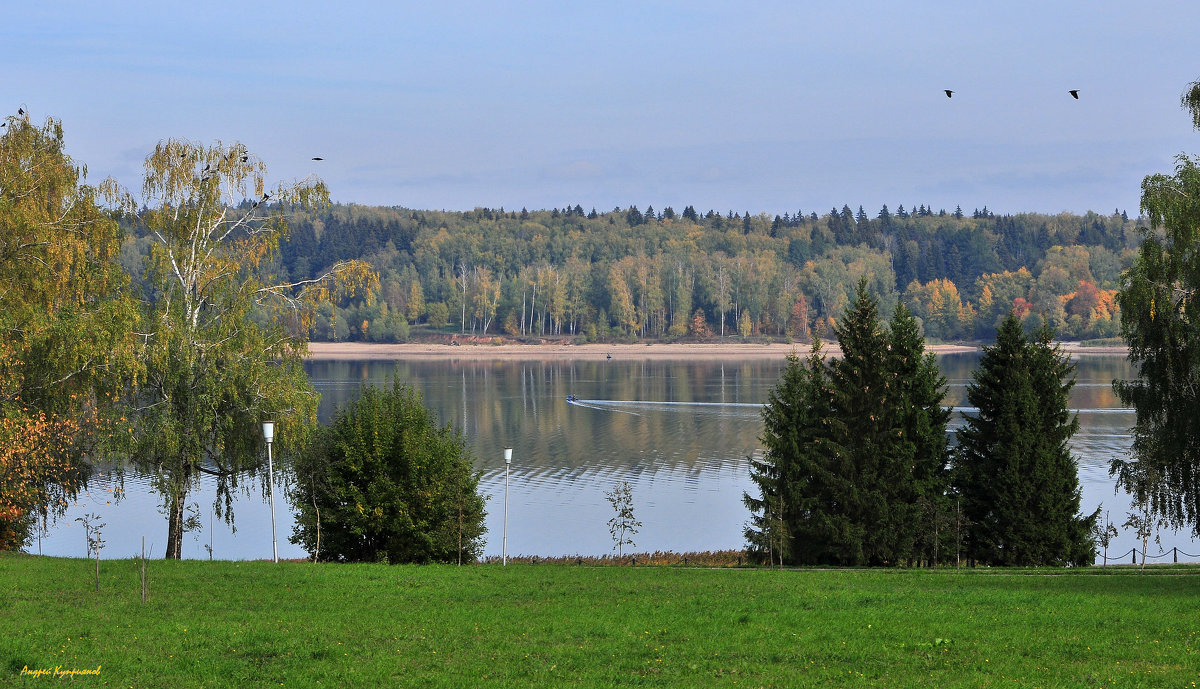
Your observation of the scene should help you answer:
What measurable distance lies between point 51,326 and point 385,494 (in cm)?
920

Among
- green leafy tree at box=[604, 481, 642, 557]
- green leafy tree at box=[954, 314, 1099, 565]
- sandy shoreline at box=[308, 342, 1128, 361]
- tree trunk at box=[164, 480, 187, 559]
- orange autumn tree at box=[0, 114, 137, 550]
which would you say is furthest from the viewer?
sandy shoreline at box=[308, 342, 1128, 361]

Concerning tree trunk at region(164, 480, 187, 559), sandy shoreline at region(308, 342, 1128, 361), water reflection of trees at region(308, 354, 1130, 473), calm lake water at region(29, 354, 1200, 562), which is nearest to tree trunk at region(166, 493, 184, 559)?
tree trunk at region(164, 480, 187, 559)

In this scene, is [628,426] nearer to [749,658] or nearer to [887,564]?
[887,564]

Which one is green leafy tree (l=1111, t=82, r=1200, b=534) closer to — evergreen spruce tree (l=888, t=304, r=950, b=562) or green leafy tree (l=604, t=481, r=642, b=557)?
evergreen spruce tree (l=888, t=304, r=950, b=562)

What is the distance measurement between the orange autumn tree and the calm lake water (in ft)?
16.8

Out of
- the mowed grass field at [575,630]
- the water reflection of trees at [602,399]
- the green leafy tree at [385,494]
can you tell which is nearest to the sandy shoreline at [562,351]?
the water reflection of trees at [602,399]

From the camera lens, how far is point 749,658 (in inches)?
541

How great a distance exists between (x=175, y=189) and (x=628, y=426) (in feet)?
163

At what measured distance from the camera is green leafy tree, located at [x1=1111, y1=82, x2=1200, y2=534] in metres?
26.9

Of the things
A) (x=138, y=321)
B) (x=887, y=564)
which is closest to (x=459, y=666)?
(x=138, y=321)

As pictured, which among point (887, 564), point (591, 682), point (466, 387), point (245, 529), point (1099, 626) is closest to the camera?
point (591, 682)

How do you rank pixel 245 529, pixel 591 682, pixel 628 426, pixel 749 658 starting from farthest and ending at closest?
pixel 628 426
pixel 245 529
pixel 749 658
pixel 591 682

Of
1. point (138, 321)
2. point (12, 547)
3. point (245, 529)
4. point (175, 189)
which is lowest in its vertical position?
point (245, 529)

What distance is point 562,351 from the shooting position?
192000 mm
